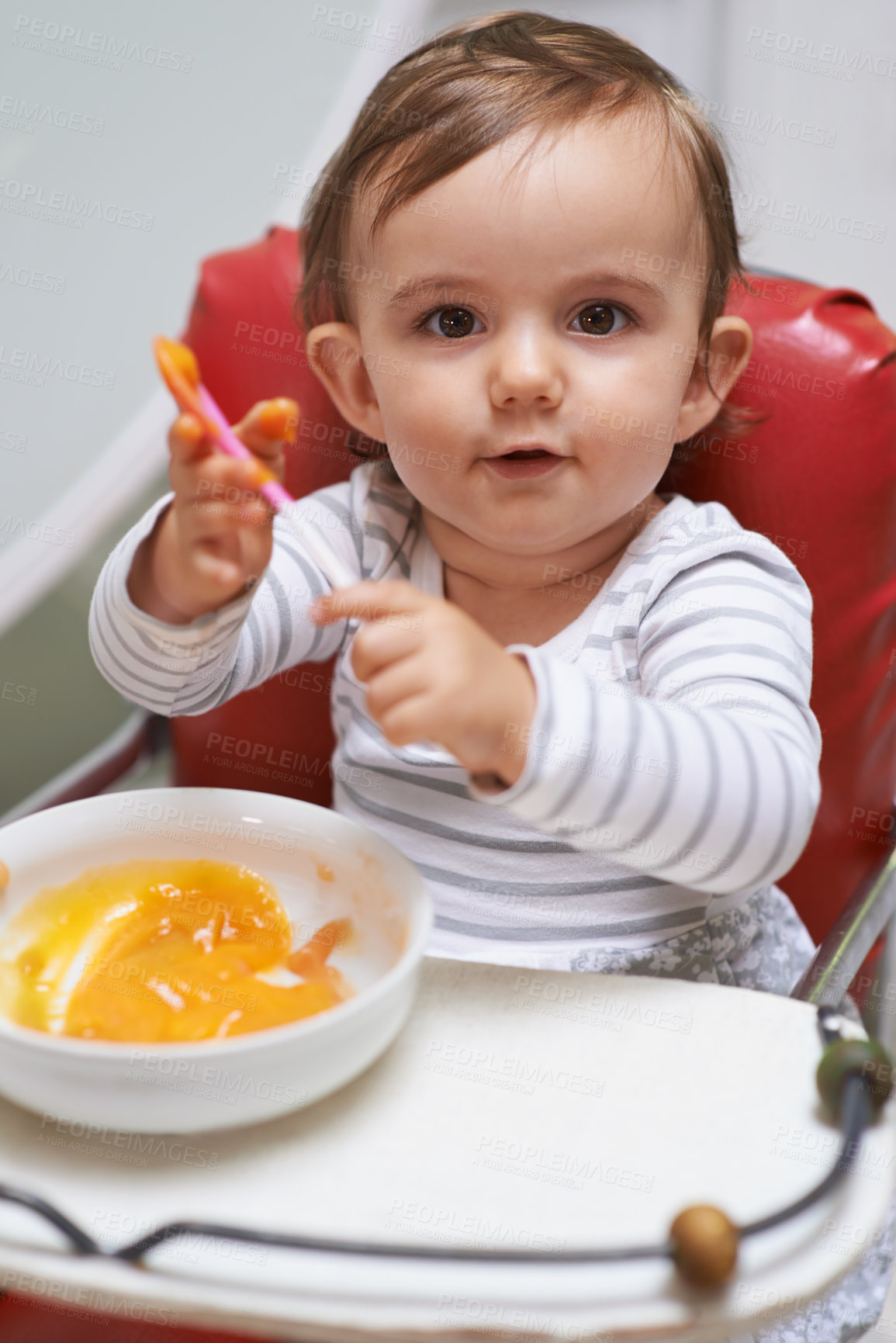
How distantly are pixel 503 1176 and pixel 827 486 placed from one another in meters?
0.62

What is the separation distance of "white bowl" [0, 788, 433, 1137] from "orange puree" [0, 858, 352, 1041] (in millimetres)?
10

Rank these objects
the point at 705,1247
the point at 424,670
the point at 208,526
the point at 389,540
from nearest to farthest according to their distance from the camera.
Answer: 1. the point at 705,1247
2. the point at 424,670
3. the point at 208,526
4. the point at 389,540

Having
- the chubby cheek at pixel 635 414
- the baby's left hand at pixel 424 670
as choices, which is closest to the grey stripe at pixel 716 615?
the chubby cheek at pixel 635 414

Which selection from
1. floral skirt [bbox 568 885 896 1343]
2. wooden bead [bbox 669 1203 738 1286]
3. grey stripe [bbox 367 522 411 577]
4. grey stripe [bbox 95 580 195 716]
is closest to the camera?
wooden bead [bbox 669 1203 738 1286]

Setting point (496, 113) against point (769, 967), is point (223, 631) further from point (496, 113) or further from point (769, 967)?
point (769, 967)

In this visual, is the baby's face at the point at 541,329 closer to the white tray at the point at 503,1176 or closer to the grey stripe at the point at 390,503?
the grey stripe at the point at 390,503

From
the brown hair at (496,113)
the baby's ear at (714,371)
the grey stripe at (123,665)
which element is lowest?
the grey stripe at (123,665)

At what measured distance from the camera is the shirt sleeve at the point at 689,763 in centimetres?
59

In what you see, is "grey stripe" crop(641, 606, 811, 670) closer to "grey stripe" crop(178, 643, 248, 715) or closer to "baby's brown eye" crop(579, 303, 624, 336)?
"baby's brown eye" crop(579, 303, 624, 336)

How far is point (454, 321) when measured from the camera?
75cm

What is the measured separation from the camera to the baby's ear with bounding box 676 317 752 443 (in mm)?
835

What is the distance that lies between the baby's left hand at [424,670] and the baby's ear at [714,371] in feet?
1.12

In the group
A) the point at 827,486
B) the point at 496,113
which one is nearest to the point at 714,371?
the point at 827,486

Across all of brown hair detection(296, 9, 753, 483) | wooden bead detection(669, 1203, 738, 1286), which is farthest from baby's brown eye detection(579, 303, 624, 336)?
wooden bead detection(669, 1203, 738, 1286)
